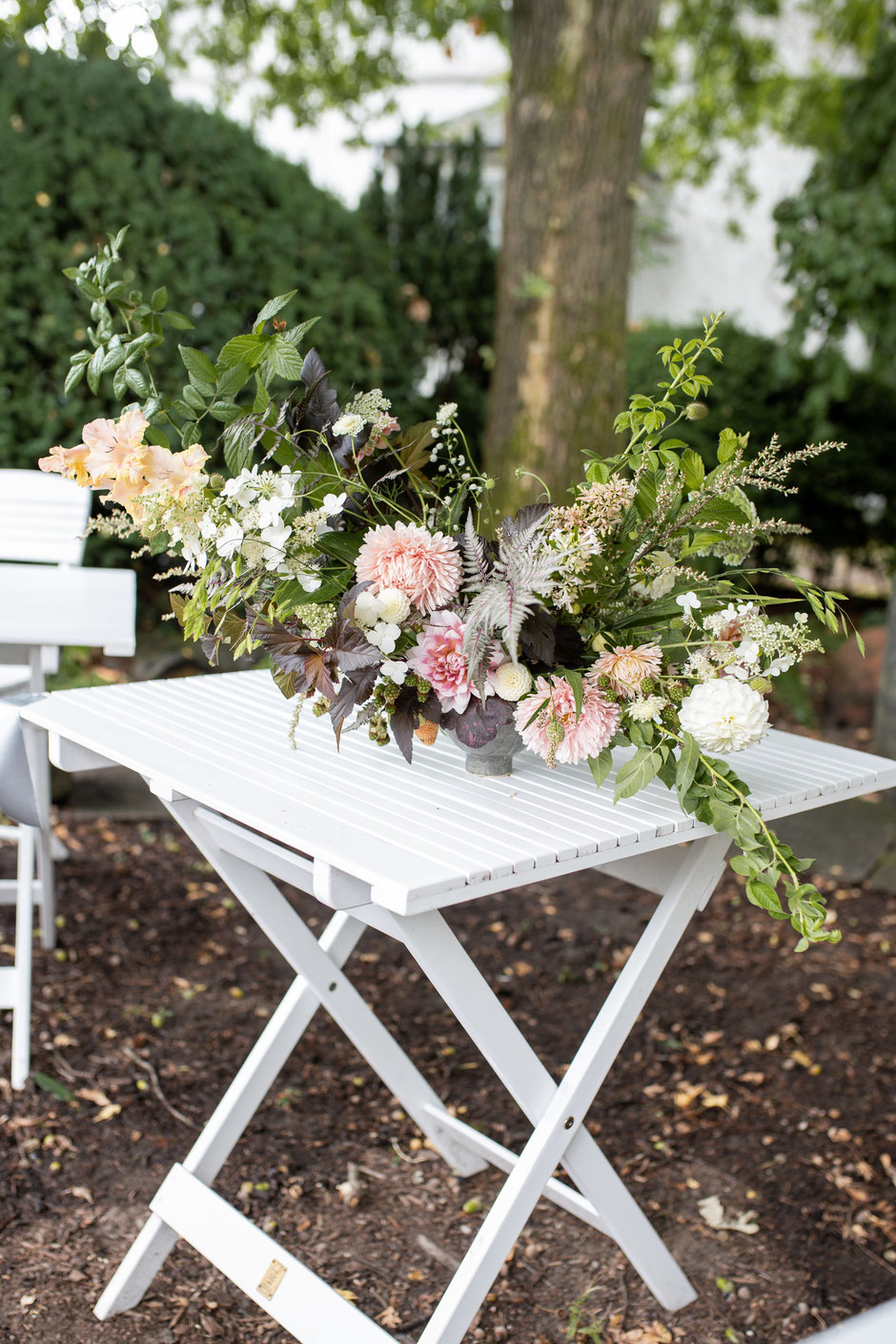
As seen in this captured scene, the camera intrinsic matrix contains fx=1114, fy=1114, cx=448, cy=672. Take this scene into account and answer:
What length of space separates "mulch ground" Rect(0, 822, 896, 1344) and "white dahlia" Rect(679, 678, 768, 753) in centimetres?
104

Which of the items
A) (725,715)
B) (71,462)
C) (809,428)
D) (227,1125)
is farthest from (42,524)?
(809,428)

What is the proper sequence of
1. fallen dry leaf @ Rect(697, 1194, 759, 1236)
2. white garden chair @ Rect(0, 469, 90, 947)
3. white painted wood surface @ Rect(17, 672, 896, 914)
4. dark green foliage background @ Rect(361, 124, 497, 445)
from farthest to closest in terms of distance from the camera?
dark green foliage background @ Rect(361, 124, 497, 445) → white garden chair @ Rect(0, 469, 90, 947) → fallen dry leaf @ Rect(697, 1194, 759, 1236) → white painted wood surface @ Rect(17, 672, 896, 914)

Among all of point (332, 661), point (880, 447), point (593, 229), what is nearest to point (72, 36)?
point (593, 229)

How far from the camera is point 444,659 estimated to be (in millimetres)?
1555

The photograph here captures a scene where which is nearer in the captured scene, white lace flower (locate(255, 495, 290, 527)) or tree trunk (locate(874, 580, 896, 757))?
white lace flower (locate(255, 495, 290, 527))

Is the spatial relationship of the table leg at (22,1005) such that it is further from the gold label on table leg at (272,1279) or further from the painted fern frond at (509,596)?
the painted fern frond at (509,596)

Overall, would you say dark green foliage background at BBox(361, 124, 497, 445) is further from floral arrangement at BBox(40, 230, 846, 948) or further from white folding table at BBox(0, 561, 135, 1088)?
floral arrangement at BBox(40, 230, 846, 948)

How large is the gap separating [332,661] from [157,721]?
48 cm

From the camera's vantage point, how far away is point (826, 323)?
6.21 meters

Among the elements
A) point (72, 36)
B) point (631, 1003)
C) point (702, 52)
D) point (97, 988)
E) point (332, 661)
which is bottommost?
point (97, 988)

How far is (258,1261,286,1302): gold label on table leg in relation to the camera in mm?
1712

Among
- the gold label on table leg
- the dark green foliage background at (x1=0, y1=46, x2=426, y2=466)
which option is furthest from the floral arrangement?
the dark green foliage background at (x1=0, y1=46, x2=426, y2=466)

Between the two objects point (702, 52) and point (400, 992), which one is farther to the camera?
point (702, 52)

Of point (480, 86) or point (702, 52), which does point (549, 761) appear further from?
point (480, 86)
